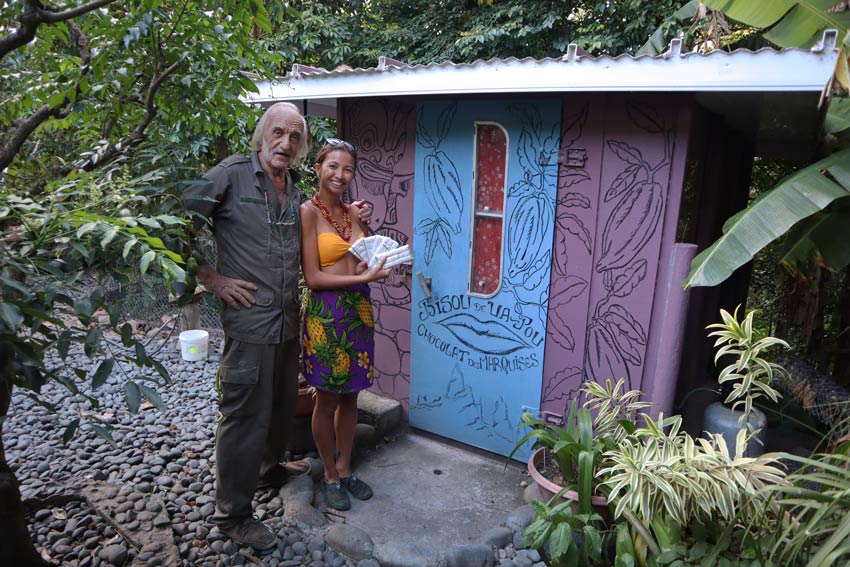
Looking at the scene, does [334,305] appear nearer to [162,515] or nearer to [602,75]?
[162,515]

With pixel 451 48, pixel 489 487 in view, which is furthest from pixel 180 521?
pixel 451 48

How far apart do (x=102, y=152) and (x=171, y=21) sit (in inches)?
25.8

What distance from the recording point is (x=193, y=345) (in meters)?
6.18

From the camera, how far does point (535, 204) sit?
13.0ft

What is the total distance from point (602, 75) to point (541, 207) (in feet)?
3.21

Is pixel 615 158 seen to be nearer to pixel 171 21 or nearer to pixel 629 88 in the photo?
pixel 629 88

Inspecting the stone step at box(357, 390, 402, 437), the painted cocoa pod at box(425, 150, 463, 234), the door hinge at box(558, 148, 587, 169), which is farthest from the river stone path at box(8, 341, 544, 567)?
the door hinge at box(558, 148, 587, 169)

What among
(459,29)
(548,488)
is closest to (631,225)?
(548,488)

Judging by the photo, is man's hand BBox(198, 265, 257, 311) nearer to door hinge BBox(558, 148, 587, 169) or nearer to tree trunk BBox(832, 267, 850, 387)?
door hinge BBox(558, 148, 587, 169)

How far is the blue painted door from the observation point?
13.0 feet

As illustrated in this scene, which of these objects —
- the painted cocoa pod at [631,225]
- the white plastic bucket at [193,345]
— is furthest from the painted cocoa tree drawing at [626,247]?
the white plastic bucket at [193,345]

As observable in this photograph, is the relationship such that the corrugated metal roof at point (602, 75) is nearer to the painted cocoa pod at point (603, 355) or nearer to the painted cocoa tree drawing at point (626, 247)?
the painted cocoa tree drawing at point (626, 247)

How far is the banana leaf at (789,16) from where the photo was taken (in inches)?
134

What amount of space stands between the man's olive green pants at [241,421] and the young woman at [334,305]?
0.97 ft
